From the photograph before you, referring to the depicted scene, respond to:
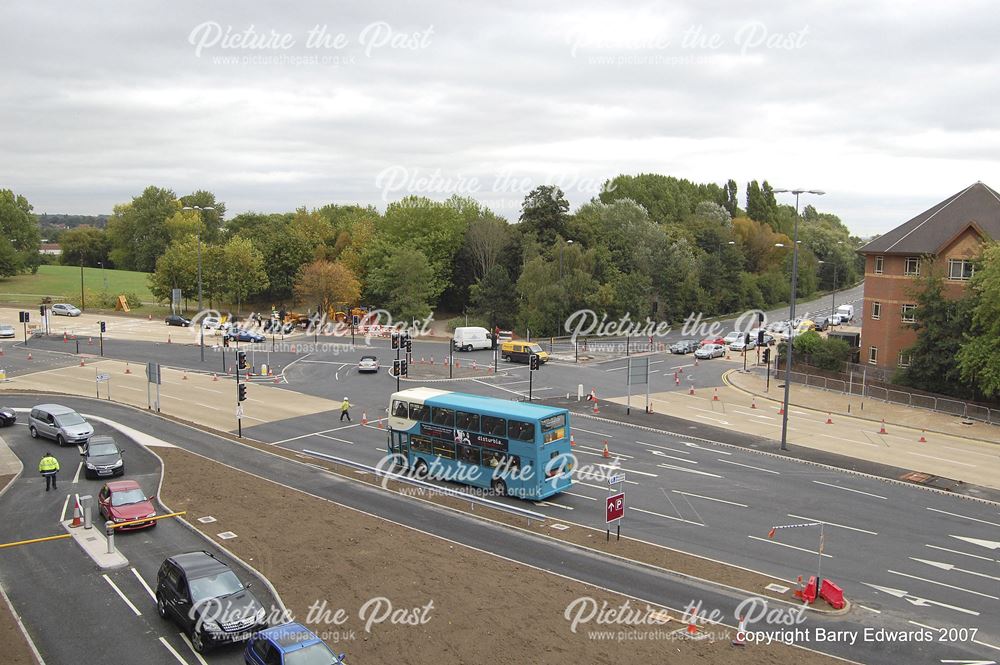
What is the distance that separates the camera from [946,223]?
50.5 metres

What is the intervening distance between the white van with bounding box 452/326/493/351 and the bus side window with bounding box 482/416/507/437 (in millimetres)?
39159

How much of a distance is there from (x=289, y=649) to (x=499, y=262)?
77350mm

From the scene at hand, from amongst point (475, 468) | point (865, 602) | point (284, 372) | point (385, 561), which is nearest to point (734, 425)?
point (475, 468)

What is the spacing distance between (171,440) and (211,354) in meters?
28.8

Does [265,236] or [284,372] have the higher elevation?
[265,236]

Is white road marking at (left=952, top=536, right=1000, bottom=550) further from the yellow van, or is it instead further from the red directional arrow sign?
the yellow van

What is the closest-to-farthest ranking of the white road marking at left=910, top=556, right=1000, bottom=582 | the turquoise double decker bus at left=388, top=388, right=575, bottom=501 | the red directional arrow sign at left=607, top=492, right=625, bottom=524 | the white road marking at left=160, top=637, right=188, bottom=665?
1. the white road marking at left=160, top=637, right=188, bottom=665
2. the white road marking at left=910, top=556, right=1000, bottom=582
3. the red directional arrow sign at left=607, top=492, right=625, bottom=524
4. the turquoise double decker bus at left=388, top=388, right=575, bottom=501

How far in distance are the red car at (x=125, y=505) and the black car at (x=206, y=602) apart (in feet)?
18.4

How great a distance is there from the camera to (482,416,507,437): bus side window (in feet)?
84.8

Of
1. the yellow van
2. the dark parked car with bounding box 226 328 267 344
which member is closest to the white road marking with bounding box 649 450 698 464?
the yellow van

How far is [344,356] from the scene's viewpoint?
61406 millimetres

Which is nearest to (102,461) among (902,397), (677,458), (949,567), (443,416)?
(443,416)

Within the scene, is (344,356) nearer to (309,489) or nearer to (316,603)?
(309,489)

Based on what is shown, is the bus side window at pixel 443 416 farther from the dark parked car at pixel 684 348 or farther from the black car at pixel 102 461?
the dark parked car at pixel 684 348
